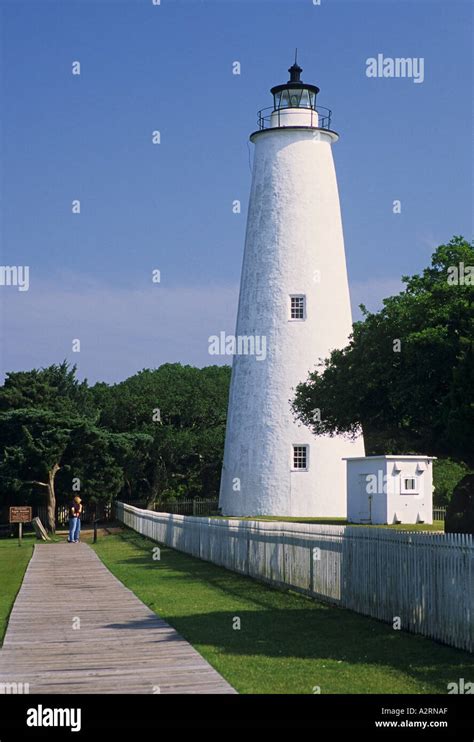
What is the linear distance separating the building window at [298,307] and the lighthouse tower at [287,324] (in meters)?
0.04

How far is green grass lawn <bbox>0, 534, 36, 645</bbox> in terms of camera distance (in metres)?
16.8

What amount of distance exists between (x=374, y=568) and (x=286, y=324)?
24.8 metres

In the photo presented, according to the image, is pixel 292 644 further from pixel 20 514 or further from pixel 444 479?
pixel 444 479

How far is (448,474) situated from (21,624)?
38.9 metres

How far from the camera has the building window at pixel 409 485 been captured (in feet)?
116

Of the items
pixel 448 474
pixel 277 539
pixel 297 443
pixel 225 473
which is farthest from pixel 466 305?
pixel 448 474

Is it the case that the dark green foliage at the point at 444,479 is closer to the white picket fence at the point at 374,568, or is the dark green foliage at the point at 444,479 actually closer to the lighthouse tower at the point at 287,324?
the lighthouse tower at the point at 287,324

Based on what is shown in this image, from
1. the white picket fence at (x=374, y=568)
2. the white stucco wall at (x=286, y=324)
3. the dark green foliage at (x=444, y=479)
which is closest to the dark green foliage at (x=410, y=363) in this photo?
the white picket fence at (x=374, y=568)

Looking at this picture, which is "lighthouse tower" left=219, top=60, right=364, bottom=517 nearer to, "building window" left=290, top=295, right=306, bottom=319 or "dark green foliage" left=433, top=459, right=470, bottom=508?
"building window" left=290, top=295, right=306, bottom=319

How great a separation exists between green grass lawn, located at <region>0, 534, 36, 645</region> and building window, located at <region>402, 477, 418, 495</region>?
40.4 ft

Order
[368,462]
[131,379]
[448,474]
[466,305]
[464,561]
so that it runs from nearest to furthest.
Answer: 1. [464,561]
2. [466,305]
3. [368,462]
4. [448,474]
5. [131,379]
